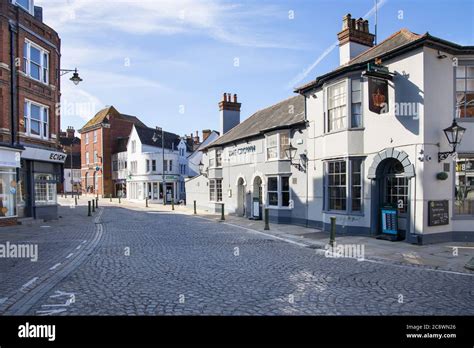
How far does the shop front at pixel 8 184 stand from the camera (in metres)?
16.2

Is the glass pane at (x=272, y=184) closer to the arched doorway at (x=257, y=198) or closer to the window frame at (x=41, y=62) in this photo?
the arched doorway at (x=257, y=198)

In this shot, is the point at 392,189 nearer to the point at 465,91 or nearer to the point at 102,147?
the point at 465,91

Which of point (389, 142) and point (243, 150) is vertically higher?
point (243, 150)

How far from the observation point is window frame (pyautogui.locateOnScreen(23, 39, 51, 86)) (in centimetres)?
1830

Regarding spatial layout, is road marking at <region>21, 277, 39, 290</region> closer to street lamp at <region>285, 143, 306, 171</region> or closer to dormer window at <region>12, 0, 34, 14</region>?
street lamp at <region>285, 143, 306, 171</region>

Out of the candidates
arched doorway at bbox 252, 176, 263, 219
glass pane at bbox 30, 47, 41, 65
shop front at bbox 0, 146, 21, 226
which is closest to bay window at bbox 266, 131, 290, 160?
arched doorway at bbox 252, 176, 263, 219

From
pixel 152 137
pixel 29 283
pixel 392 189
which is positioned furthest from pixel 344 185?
pixel 152 137

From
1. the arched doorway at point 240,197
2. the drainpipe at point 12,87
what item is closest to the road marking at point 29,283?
the drainpipe at point 12,87

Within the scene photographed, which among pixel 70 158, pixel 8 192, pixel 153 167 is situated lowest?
pixel 8 192

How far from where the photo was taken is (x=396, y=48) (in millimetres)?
11438

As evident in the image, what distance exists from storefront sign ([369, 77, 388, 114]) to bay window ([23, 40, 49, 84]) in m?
18.6

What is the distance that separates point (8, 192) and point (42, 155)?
3.33 m
